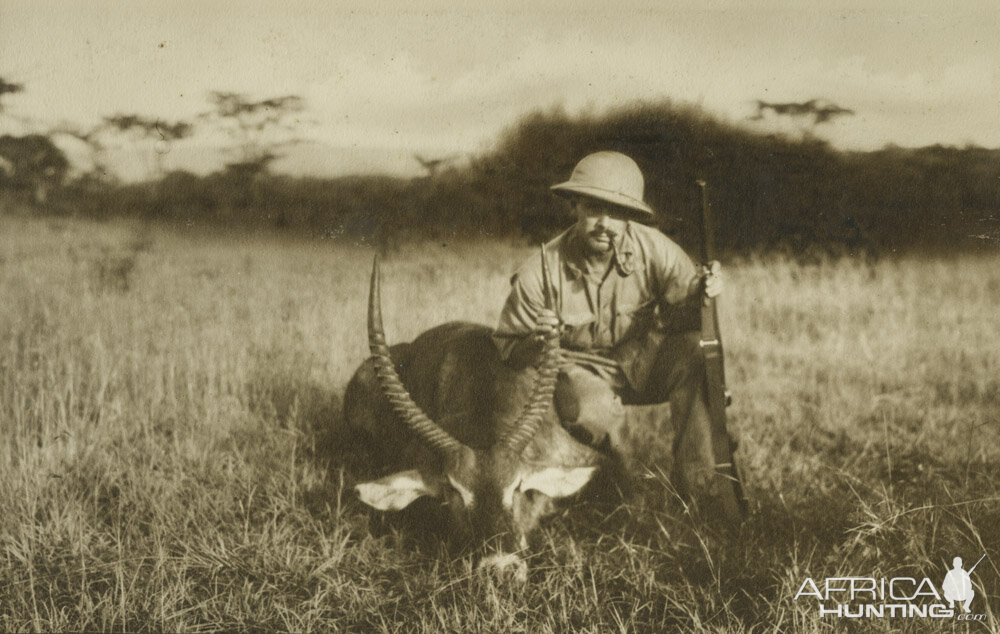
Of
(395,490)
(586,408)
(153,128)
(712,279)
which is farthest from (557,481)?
(153,128)

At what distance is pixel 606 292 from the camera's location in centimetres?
404

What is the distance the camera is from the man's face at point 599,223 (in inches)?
155

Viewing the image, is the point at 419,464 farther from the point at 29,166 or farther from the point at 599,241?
the point at 29,166

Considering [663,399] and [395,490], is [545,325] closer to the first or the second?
[663,399]

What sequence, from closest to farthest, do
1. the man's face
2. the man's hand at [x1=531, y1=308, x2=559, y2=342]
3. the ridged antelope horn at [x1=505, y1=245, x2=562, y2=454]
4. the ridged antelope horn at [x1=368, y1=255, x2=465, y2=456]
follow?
the ridged antelope horn at [x1=368, y1=255, x2=465, y2=456] < the ridged antelope horn at [x1=505, y1=245, x2=562, y2=454] < the man's hand at [x1=531, y1=308, x2=559, y2=342] < the man's face

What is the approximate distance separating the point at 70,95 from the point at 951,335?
4.74 metres

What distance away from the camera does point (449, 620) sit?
3.29m

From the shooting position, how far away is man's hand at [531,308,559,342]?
3.66 m

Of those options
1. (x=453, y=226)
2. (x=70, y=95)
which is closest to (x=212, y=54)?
(x=70, y=95)

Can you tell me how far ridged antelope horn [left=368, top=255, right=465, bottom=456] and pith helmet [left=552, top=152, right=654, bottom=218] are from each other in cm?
112

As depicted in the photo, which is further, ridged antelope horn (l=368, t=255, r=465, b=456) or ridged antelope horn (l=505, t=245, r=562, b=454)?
ridged antelope horn (l=505, t=245, r=562, b=454)

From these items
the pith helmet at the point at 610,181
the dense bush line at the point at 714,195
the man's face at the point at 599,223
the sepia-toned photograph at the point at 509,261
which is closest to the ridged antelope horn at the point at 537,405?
the sepia-toned photograph at the point at 509,261

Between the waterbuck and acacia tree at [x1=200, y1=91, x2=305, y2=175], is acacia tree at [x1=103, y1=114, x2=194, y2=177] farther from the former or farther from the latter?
the waterbuck

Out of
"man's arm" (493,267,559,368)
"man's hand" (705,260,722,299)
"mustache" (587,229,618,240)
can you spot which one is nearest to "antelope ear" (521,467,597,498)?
"man's arm" (493,267,559,368)
